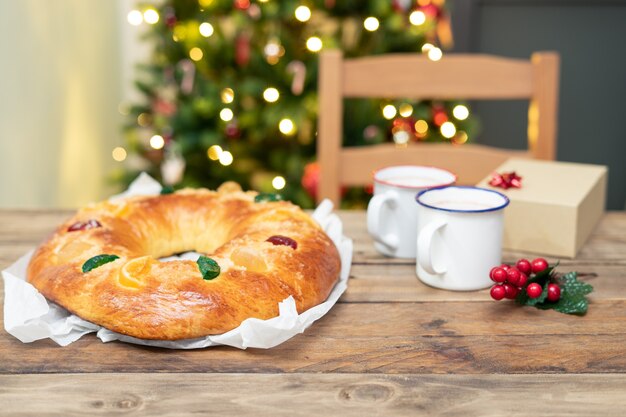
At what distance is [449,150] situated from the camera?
168 cm

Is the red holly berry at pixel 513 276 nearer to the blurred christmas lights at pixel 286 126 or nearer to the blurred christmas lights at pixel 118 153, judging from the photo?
the blurred christmas lights at pixel 286 126

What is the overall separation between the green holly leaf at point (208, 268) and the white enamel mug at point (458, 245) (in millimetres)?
280

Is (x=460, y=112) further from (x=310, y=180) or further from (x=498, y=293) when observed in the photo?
(x=498, y=293)

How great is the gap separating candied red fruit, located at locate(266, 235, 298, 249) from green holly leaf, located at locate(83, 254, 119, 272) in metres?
0.20

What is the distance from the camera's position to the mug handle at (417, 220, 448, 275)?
0.97 metres

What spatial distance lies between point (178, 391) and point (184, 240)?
1.31 feet

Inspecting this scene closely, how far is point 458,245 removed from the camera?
0.99m

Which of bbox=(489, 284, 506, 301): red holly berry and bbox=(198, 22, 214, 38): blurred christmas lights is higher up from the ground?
bbox=(198, 22, 214, 38): blurred christmas lights

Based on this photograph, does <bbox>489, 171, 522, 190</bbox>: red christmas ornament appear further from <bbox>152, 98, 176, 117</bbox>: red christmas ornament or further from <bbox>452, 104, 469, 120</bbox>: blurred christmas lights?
<bbox>152, 98, 176, 117</bbox>: red christmas ornament

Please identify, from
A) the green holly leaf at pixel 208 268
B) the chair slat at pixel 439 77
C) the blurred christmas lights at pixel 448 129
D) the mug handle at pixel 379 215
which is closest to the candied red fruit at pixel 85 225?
the green holly leaf at pixel 208 268

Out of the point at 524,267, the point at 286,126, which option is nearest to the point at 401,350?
the point at 524,267

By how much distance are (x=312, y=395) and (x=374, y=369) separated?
0.28 ft

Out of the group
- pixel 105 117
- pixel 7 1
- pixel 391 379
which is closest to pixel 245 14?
pixel 7 1

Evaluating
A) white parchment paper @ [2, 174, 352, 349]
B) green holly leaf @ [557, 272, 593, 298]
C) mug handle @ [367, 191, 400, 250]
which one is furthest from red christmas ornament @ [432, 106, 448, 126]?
white parchment paper @ [2, 174, 352, 349]
